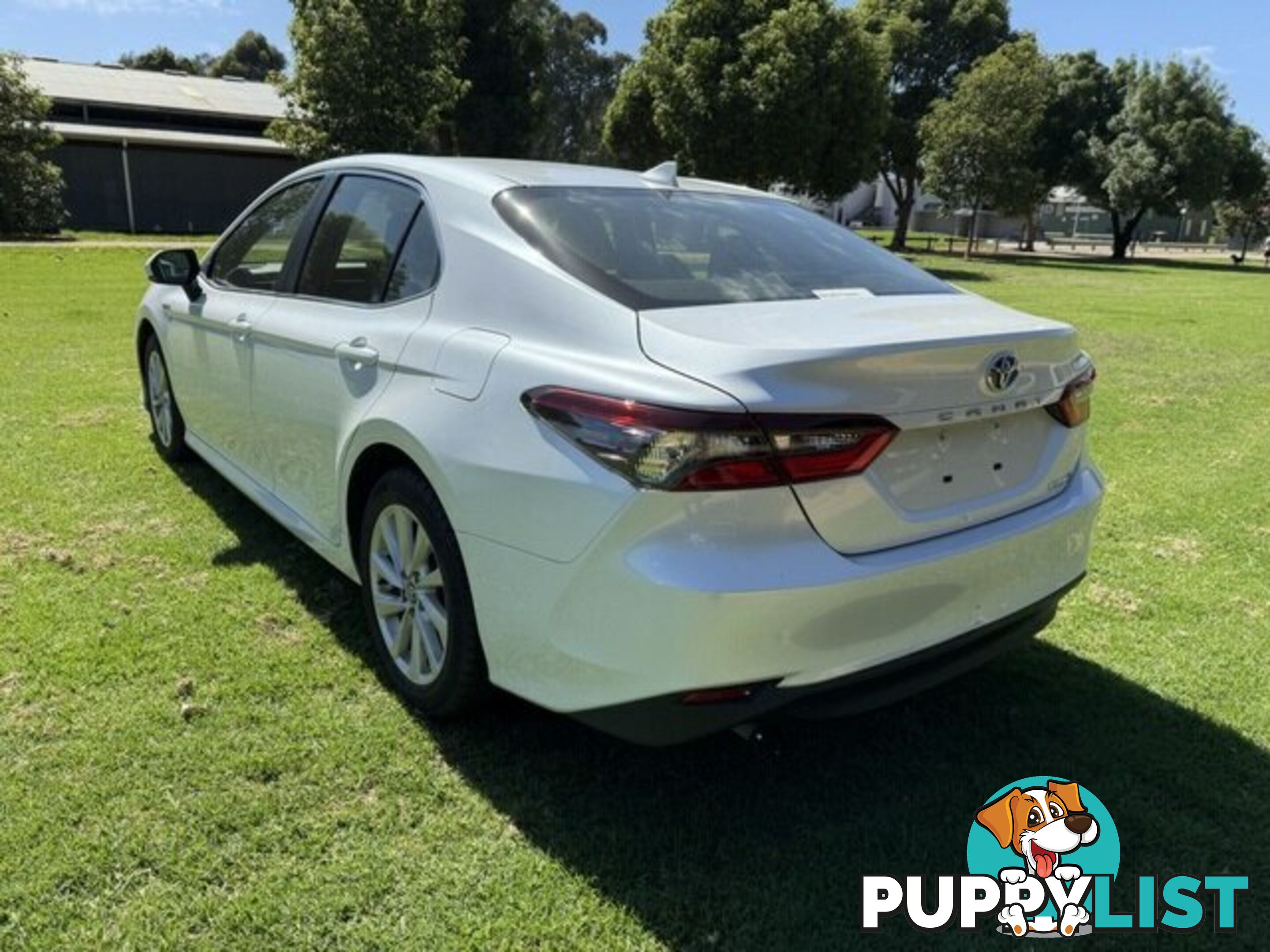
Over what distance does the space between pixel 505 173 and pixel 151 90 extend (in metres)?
44.7

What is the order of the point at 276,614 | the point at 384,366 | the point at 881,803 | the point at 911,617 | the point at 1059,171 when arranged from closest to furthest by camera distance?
the point at 911,617 < the point at 881,803 < the point at 384,366 < the point at 276,614 < the point at 1059,171

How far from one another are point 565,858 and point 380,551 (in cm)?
116

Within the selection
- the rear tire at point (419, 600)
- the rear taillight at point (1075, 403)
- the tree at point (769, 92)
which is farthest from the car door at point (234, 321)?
the tree at point (769, 92)

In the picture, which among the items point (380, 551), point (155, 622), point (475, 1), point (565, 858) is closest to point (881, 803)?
point (565, 858)

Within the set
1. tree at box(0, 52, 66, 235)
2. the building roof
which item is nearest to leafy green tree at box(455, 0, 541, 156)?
the building roof

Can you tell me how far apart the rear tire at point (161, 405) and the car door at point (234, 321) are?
0.38 m

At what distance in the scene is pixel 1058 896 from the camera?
244 centimetres

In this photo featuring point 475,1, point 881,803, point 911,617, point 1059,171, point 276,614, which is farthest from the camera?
point 1059,171

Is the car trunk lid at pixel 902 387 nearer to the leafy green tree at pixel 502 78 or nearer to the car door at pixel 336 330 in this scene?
the car door at pixel 336 330

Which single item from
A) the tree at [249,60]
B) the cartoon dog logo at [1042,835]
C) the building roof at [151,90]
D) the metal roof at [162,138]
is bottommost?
the cartoon dog logo at [1042,835]

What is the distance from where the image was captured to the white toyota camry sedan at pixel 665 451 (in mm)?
2195

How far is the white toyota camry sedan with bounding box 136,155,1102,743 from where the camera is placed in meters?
2.20

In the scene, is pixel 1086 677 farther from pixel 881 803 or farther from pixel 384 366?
pixel 384 366

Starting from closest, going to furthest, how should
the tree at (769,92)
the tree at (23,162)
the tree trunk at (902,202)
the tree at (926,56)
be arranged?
the tree at (769,92) < the tree at (23,162) < the tree at (926,56) < the tree trunk at (902,202)
